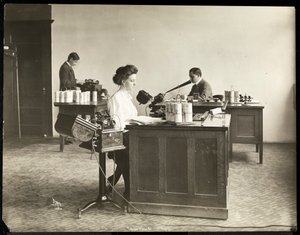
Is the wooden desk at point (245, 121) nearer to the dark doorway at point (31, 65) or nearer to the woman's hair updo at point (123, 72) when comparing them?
the woman's hair updo at point (123, 72)

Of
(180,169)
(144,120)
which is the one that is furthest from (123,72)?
(180,169)

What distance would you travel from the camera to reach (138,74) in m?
3.87

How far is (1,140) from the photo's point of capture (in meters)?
3.73

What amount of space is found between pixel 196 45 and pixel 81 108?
4.18 feet

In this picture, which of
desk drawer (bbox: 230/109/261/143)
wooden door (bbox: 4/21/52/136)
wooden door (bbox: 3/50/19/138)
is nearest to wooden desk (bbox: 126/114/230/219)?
desk drawer (bbox: 230/109/261/143)

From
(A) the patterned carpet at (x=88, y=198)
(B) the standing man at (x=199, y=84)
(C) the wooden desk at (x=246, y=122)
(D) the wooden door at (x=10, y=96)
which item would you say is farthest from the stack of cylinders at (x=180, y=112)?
(D) the wooden door at (x=10, y=96)

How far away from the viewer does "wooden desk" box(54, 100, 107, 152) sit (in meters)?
3.93

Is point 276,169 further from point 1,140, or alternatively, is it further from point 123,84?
point 1,140

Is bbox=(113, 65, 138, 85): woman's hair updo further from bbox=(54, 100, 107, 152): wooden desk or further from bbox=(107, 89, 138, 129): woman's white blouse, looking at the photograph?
bbox=(54, 100, 107, 152): wooden desk

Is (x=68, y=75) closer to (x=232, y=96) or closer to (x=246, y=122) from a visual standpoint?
(x=232, y=96)

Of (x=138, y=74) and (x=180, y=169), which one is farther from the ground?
(x=138, y=74)

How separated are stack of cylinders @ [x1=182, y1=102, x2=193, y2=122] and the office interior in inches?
13.0

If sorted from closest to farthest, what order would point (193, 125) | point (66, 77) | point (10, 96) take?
point (193, 125), point (10, 96), point (66, 77)

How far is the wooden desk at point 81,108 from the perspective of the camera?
12.9 ft
